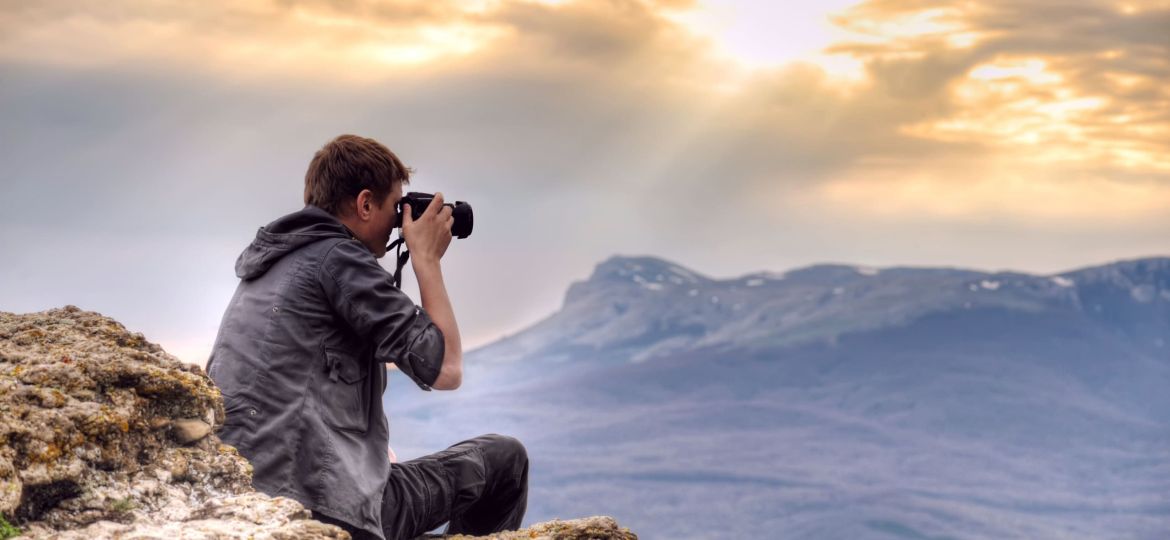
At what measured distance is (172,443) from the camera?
6.39 metres

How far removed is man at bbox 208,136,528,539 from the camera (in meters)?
6.96

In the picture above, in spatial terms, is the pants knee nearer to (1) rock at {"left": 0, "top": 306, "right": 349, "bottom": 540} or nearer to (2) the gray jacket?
(2) the gray jacket

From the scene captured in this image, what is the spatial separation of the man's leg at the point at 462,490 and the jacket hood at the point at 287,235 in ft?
4.81

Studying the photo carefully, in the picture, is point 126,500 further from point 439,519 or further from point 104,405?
point 439,519

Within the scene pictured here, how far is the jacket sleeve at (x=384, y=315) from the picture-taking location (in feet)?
23.1

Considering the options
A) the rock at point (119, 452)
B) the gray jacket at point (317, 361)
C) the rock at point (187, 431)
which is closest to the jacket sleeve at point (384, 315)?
the gray jacket at point (317, 361)

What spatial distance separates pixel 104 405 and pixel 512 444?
295 centimetres

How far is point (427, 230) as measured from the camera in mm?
7750

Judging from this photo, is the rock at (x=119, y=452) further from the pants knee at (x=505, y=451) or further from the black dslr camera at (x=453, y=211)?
the pants knee at (x=505, y=451)

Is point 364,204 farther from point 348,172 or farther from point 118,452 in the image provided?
point 118,452

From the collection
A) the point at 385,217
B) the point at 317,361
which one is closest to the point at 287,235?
the point at 385,217

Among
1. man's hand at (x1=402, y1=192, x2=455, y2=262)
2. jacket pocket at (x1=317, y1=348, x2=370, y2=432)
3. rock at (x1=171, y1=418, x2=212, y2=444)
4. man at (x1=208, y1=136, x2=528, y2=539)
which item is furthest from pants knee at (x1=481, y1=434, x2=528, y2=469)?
rock at (x1=171, y1=418, x2=212, y2=444)

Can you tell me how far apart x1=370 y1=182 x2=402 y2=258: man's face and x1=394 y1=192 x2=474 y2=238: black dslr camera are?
62 mm

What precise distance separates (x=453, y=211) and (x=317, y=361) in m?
1.41
